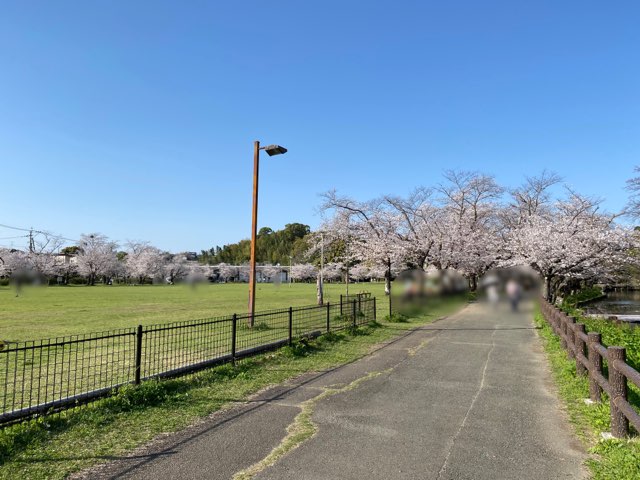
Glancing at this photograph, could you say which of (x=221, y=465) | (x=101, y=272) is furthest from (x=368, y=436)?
(x=101, y=272)

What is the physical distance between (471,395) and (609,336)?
6.14 m

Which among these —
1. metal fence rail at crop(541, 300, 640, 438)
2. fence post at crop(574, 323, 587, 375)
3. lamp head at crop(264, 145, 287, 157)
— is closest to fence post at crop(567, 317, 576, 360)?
fence post at crop(574, 323, 587, 375)

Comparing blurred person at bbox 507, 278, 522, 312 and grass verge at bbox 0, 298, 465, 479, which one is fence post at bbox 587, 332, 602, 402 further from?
blurred person at bbox 507, 278, 522, 312

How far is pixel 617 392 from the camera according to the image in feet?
14.9

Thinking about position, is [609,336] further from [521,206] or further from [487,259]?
[521,206]

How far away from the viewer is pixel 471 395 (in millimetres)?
6516

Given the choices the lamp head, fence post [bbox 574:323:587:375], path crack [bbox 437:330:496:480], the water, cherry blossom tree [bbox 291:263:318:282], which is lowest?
the water

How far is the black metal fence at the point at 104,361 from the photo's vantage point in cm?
543

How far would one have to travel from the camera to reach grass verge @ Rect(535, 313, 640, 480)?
3744mm

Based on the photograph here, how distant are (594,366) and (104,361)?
8510 mm

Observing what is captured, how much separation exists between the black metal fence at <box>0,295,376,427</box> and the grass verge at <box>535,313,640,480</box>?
18.1 ft

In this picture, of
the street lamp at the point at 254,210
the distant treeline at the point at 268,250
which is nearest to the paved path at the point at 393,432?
the street lamp at the point at 254,210

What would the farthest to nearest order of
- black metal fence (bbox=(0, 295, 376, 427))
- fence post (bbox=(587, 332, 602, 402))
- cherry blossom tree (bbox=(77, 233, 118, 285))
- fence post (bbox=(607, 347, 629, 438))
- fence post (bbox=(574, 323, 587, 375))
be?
cherry blossom tree (bbox=(77, 233, 118, 285))
fence post (bbox=(574, 323, 587, 375))
fence post (bbox=(587, 332, 602, 402))
black metal fence (bbox=(0, 295, 376, 427))
fence post (bbox=(607, 347, 629, 438))

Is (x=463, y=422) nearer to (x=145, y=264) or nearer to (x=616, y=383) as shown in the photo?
(x=616, y=383)
